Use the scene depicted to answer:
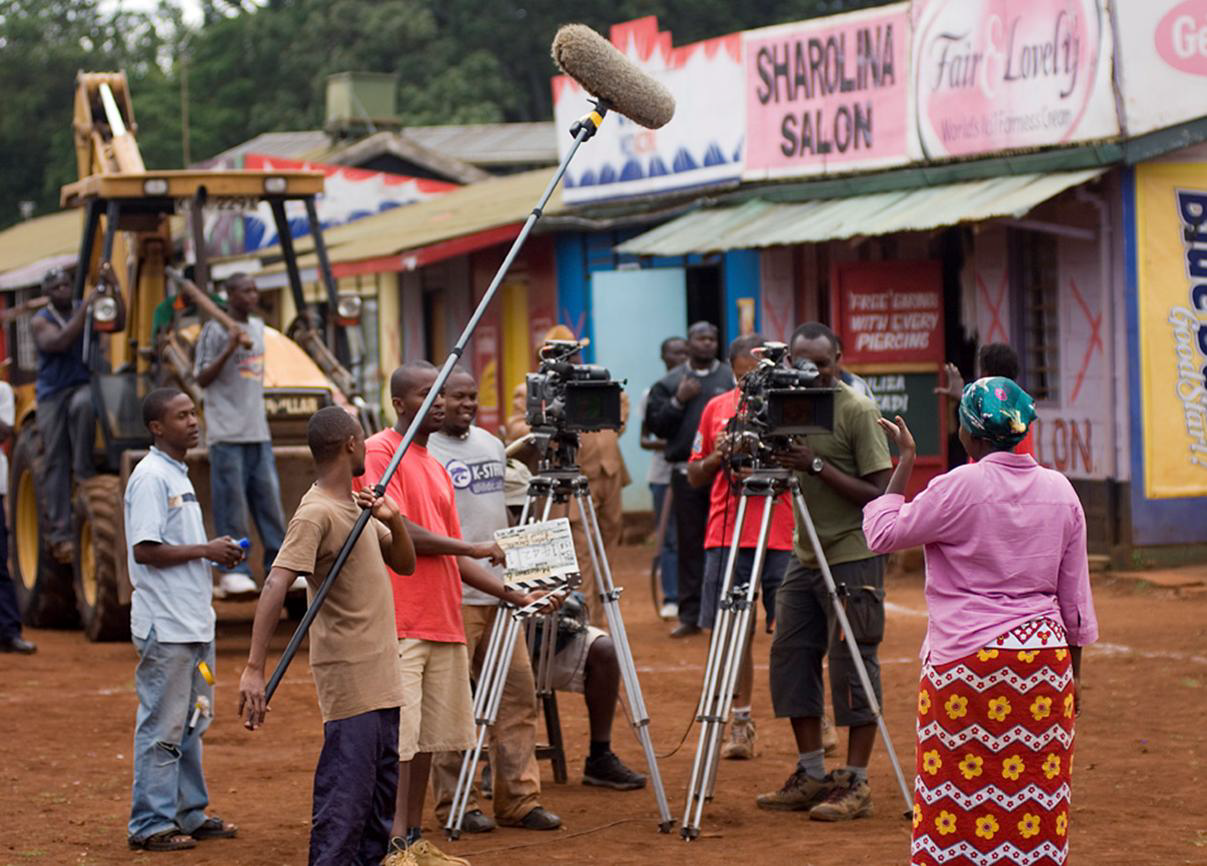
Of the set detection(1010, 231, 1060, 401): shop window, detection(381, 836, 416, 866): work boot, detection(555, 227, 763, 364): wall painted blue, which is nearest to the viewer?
detection(381, 836, 416, 866): work boot

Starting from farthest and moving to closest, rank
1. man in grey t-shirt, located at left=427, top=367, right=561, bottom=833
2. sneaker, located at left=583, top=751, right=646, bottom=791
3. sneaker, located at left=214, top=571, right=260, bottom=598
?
sneaker, located at left=214, top=571, right=260, bottom=598
sneaker, located at left=583, top=751, right=646, bottom=791
man in grey t-shirt, located at left=427, top=367, right=561, bottom=833

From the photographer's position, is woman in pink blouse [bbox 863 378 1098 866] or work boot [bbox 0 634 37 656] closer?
woman in pink blouse [bbox 863 378 1098 866]

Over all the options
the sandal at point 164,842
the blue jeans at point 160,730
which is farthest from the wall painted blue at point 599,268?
the sandal at point 164,842

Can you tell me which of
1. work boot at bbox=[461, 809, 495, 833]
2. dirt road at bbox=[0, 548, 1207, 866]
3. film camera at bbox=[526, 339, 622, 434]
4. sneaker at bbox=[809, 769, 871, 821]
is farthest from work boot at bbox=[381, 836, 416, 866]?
film camera at bbox=[526, 339, 622, 434]

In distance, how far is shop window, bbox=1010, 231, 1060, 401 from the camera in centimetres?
1595

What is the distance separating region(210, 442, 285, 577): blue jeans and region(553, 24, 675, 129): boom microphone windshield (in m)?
5.35

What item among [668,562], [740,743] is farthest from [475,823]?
[668,562]

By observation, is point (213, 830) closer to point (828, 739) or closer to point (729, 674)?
point (729, 674)

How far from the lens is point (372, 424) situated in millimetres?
13258

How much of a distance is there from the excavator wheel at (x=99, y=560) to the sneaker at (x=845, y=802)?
6353mm

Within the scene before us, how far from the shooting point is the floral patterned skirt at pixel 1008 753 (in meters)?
5.73

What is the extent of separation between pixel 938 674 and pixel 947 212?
9.24 meters

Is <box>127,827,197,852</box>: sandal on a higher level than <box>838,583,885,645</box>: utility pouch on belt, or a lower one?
lower

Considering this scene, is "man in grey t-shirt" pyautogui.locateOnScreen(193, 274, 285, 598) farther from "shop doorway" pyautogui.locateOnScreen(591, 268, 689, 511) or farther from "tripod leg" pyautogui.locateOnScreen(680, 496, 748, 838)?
"shop doorway" pyautogui.locateOnScreen(591, 268, 689, 511)
